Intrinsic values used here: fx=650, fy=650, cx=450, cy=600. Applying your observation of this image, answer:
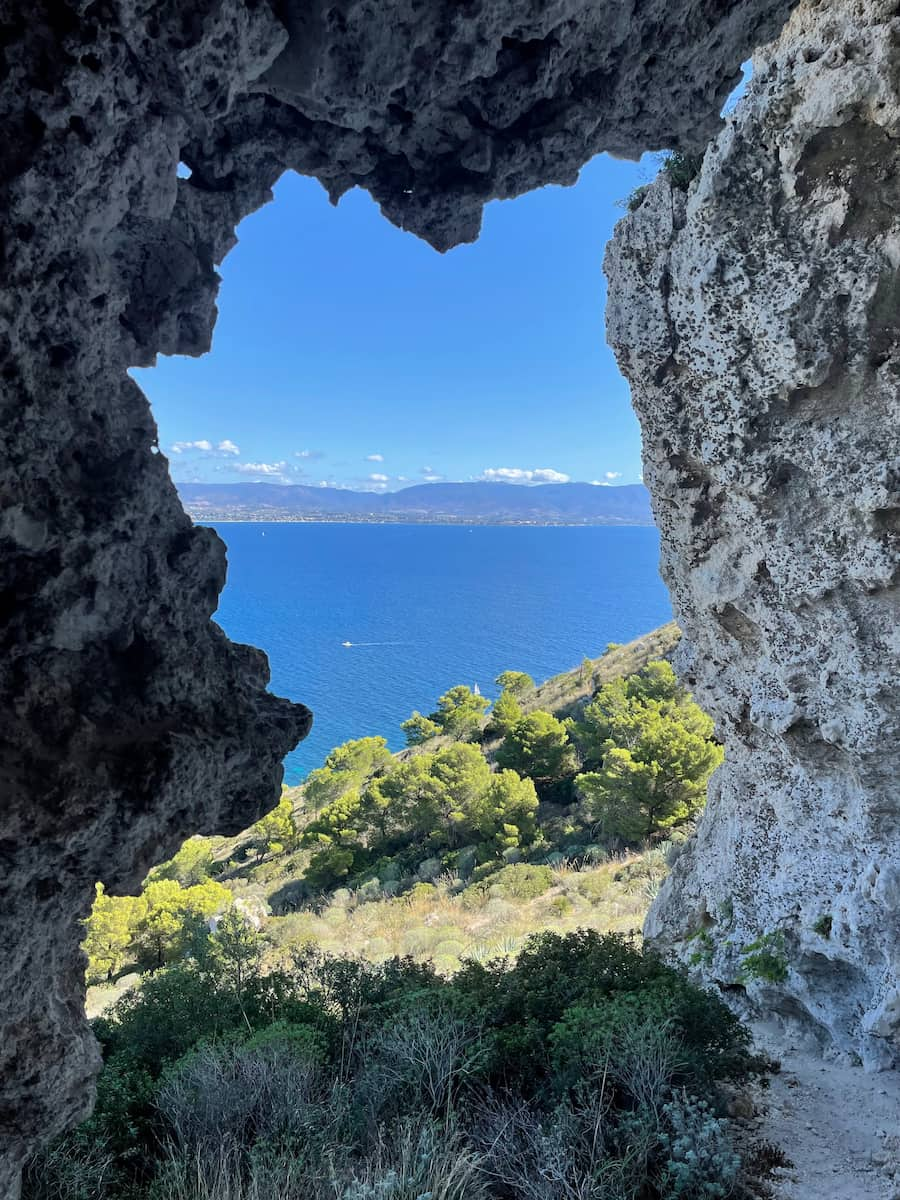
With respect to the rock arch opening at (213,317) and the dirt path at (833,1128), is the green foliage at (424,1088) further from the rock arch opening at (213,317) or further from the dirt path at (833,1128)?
the rock arch opening at (213,317)

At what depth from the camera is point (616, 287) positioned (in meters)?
6.99

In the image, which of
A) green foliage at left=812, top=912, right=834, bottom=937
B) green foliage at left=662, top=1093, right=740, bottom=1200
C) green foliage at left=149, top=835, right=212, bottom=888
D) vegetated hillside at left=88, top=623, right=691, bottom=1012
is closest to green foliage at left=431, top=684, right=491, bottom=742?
vegetated hillside at left=88, top=623, right=691, bottom=1012

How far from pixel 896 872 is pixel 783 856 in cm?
133

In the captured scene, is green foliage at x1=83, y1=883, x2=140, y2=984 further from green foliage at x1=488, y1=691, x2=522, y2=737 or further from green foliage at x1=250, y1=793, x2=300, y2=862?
green foliage at x1=488, y1=691, x2=522, y2=737

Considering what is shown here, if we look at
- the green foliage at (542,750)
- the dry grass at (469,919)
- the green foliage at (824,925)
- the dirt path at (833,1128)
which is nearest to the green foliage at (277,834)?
the green foliage at (542,750)

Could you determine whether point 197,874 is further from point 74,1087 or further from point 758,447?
point 758,447

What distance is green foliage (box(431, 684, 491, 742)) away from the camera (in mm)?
33000

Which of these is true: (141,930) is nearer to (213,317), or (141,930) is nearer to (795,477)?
(213,317)

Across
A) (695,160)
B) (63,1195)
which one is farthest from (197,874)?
(695,160)

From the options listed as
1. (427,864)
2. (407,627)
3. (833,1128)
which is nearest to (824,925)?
(833,1128)

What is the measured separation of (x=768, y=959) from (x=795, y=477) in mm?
4995

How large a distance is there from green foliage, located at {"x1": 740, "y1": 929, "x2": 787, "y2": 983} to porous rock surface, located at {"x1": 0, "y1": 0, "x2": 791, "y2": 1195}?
19.4 feet

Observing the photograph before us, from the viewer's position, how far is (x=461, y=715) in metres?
33.6

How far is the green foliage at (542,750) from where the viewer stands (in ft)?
78.8
